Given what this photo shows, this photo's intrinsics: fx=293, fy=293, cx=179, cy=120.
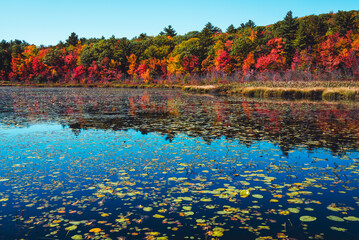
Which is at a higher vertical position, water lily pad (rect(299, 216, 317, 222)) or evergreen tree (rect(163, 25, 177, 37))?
evergreen tree (rect(163, 25, 177, 37))

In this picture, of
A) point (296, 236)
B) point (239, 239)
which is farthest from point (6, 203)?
point (296, 236)

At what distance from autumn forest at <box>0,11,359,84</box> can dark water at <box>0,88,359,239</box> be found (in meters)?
42.5

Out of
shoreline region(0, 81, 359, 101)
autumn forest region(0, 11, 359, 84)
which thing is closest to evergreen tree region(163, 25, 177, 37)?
autumn forest region(0, 11, 359, 84)

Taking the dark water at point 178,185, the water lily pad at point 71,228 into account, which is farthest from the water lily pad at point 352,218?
the water lily pad at point 71,228

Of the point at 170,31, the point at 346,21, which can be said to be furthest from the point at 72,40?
the point at 346,21

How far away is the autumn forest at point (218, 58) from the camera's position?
191 feet

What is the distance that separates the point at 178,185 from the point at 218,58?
223ft

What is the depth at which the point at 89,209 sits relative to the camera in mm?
5414

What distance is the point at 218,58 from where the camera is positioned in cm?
7200

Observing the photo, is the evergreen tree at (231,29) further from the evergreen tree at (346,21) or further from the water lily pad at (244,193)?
the water lily pad at (244,193)

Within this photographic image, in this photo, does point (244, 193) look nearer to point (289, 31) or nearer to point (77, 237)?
point (77, 237)

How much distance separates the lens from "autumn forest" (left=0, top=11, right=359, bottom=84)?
58.2 m

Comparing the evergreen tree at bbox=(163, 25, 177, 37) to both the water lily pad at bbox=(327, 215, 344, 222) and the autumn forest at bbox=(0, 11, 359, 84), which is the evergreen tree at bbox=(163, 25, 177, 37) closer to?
the autumn forest at bbox=(0, 11, 359, 84)

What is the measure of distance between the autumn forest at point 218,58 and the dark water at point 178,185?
4253 cm
